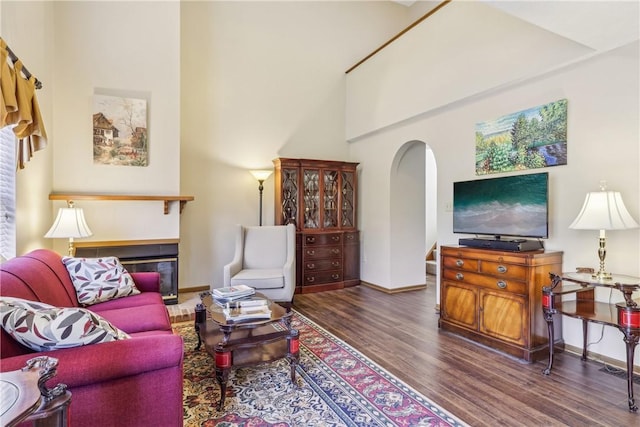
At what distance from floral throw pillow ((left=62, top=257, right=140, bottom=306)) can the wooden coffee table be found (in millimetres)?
739

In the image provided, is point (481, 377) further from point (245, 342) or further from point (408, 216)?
point (408, 216)

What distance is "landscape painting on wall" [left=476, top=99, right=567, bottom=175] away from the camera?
2936 millimetres

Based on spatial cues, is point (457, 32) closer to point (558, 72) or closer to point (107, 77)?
point (558, 72)

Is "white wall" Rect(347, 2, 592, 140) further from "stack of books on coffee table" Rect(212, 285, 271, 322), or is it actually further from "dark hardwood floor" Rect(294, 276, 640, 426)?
"stack of books on coffee table" Rect(212, 285, 271, 322)

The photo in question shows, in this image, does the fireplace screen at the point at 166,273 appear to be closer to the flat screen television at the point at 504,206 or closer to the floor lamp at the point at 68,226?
the floor lamp at the point at 68,226

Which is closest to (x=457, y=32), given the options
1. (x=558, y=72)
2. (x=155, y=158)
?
(x=558, y=72)

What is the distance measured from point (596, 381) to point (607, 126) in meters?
1.90

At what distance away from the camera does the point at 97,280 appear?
2729 millimetres

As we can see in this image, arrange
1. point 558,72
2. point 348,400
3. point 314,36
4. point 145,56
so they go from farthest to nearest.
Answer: point 314,36, point 145,56, point 558,72, point 348,400

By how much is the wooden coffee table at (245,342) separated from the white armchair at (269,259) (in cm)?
113

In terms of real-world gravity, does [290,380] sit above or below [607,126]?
below

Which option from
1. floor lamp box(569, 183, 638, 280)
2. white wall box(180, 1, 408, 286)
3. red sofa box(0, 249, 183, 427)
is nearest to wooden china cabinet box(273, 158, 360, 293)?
white wall box(180, 1, 408, 286)

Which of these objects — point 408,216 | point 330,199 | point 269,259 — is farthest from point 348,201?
point 269,259

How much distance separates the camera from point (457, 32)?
3.69m
